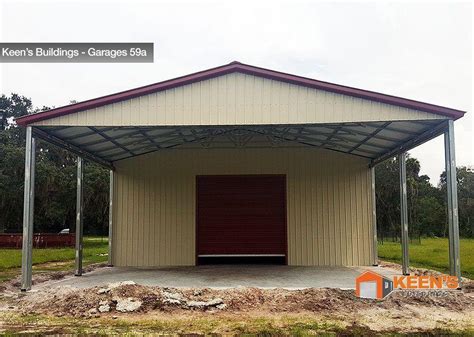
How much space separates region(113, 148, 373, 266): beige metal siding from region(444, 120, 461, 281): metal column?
198 inches

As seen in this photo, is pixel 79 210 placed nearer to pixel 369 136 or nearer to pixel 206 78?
pixel 206 78

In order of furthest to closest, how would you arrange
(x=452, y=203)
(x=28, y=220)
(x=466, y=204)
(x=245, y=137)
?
1. (x=466, y=204)
2. (x=245, y=137)
3. (x=28, y=220)
4. (x=452, y=203)

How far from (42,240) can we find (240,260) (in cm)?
1415

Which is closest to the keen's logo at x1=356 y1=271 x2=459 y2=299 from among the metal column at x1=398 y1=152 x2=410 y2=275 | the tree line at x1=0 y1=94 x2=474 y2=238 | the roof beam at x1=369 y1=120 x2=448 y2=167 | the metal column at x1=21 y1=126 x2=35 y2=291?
the metal column at x1=398 y1=152 x2=410 y2=275

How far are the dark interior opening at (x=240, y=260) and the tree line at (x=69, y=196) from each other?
1839cm

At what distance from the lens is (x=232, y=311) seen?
7473 mm

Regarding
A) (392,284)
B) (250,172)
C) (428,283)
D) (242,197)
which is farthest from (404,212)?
(242,197)

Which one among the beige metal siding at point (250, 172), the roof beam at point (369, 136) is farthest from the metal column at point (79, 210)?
the roof beam at point (369, 136)

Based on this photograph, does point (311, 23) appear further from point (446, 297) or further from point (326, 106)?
point (446, 297)

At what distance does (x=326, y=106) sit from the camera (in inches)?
348

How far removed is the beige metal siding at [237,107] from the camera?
28.9ft

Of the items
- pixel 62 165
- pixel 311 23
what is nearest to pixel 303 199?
pixel 311 23

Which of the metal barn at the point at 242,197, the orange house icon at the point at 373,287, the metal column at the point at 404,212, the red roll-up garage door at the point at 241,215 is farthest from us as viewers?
the red roll-up garage door at the point at 241,215

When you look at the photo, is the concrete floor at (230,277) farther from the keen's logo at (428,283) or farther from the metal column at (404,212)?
the keen's logo at (428,283)
